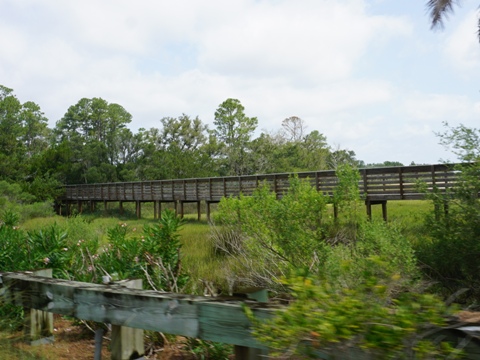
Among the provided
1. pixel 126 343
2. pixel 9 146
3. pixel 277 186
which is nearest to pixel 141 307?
pixel 126 343

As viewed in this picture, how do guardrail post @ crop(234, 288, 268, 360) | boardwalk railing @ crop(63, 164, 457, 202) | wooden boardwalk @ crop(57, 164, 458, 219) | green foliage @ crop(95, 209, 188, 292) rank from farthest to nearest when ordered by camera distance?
1. boardwalk railing @ crop(63, 164, 457, 202)
2. wooden boardwalk @ crop(57, 164, 458, 219)
3. green foliage @ crop(95, 209, 188, 292)
4. guardrail post @ crop(234, 288, 268, 360)

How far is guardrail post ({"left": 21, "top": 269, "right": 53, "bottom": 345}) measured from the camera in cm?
392

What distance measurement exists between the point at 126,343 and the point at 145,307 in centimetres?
43

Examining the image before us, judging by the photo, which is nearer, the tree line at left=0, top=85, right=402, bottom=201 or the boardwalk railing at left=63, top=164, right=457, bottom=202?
the boardwalk railing at left=63, top=164, right=457, bottom=202

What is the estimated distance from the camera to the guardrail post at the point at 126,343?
3.16 m

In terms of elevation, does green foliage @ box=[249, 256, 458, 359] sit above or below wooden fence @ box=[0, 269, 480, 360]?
above

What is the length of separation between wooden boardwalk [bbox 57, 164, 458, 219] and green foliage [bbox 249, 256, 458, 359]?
9873mm

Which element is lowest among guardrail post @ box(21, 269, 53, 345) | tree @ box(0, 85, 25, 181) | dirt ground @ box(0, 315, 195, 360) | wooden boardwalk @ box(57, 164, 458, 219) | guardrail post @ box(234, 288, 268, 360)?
dirt ground @ box(0, 315, 195, 360)

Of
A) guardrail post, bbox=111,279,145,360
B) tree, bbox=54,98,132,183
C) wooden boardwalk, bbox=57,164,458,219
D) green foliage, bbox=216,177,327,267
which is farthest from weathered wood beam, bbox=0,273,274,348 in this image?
tree, bbox=54,98,132,183

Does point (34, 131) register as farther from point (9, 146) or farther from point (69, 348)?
point (69, 348)

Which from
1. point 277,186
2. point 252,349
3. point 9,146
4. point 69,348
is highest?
point 9,146

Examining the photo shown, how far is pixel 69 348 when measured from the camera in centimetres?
439

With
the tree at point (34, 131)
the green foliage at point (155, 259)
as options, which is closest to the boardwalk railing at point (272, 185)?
the green foliage at point (155, 259)

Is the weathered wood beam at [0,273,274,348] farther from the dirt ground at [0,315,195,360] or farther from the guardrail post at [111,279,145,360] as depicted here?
the dirt ground at [0,315,195,360]
